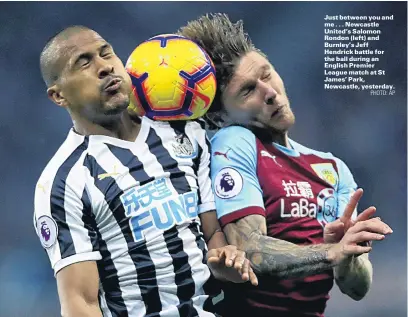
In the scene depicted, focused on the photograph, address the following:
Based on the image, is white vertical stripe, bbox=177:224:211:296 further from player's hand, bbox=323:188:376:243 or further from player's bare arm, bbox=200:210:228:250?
player's hand, bbox=323:188:376:243

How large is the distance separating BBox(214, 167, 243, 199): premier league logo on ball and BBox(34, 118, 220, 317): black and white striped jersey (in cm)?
11

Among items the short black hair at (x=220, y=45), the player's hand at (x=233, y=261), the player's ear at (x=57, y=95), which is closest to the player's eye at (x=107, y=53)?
the player's ear at (x=57, y=95)

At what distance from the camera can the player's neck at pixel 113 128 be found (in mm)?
2025

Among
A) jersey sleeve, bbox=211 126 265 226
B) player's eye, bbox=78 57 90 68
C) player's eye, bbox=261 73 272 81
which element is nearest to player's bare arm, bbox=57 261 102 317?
jersey sleeve, bbox=211 126 265 226

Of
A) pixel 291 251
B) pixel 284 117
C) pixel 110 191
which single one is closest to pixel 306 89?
pixel 284 117

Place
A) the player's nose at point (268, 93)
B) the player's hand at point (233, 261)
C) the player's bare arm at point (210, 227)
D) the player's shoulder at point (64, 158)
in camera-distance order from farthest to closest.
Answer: the player's nose at point (268, 93)
the player's bare arm at point (210, 227)
the player's shoulder at point (64, 158)
the player's hand at point (233, 261)

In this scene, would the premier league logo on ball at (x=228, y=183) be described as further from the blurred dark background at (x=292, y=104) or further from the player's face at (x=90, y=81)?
the blurred dark background at (x=292, y=104)

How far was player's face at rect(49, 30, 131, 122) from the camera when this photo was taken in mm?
1979

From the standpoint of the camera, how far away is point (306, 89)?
275 cm

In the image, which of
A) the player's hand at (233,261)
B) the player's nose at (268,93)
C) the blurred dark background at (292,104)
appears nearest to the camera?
the player's hand at (233,261)

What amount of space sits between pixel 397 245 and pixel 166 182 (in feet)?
3.46

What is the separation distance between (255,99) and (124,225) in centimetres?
54

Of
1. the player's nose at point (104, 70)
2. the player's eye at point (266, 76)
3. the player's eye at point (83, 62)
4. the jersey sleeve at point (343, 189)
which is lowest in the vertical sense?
the jersey sleeve at point (343, 189)

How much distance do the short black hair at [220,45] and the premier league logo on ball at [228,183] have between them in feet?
0.76
